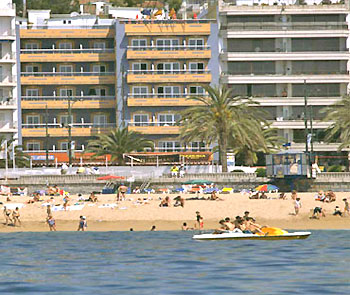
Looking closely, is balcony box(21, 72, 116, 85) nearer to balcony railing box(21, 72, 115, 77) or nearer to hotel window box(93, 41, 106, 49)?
balcony railing box(21, 72, 115, 77)

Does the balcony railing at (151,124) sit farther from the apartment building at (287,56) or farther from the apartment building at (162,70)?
the apartment building at (287,56)

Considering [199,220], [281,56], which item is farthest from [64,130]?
[199,220]

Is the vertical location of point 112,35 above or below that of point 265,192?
above

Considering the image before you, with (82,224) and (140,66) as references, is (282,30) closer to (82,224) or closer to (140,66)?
(140,66)

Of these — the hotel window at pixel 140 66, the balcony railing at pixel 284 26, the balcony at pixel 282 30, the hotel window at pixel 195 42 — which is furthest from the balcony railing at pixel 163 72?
the balcony railing at pixel 284 26

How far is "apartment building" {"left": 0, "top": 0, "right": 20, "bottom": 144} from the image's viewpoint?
404 feet

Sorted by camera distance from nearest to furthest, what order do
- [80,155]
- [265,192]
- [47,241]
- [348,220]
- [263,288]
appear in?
[263,288], [47,241], [348,220], [265,192], [80,155]

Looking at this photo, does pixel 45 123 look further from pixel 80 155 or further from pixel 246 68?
pixel 246 68

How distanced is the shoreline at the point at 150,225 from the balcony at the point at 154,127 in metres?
51.9

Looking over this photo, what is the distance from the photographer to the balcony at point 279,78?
409 ft

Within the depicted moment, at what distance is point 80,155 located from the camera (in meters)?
120

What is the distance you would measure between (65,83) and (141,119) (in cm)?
1045

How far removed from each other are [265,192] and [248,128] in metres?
17.0

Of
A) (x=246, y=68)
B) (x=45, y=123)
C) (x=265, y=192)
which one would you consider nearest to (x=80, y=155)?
(x=45, y=123)
